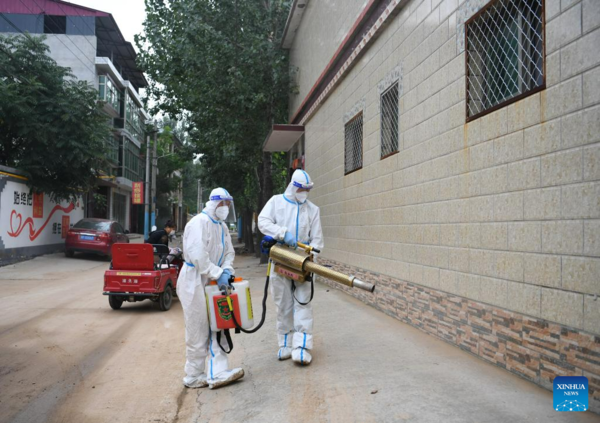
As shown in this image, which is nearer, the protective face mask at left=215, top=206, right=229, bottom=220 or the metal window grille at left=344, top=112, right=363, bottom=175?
the protective face mask at left=215, top=206, right=229, bottom=220

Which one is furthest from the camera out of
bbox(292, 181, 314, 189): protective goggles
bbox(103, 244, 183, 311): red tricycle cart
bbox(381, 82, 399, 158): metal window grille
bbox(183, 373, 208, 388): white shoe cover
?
bbox(103, 244, 183, 311): red tricycle cart

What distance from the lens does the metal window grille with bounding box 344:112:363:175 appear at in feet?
31.8

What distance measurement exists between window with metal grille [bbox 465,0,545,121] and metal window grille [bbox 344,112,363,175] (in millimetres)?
4190

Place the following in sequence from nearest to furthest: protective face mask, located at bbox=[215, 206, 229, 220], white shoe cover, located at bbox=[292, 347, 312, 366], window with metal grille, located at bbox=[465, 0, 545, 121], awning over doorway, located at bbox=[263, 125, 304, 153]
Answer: window with metal grille, located at bbox=[465, 0, 545, 121] → protective face mask, located at bbox=[215, 206, 229, 220] → white shoe cover, located at bbox=[292, 347, 312, 366] → awning over doorway, located at bbox=[263, 125, 304, 153]

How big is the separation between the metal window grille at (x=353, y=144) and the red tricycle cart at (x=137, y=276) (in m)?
3.95

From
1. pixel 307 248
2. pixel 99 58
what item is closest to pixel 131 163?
pixel 99 58

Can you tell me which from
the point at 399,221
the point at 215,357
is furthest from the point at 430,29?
the point at 215,357

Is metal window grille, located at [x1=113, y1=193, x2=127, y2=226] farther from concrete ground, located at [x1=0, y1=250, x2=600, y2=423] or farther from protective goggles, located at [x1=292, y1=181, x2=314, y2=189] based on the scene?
protective goggles, located at [x1=292, y1=181, x2=314, y2=189]

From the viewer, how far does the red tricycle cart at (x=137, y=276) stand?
8.88m

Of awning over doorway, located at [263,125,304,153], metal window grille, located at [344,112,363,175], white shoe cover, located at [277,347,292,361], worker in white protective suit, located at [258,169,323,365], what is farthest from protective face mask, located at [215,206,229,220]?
awning over doorway, located at [263,125,304,153]

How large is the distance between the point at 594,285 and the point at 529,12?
2.55 m

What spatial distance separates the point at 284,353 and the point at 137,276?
448 cm

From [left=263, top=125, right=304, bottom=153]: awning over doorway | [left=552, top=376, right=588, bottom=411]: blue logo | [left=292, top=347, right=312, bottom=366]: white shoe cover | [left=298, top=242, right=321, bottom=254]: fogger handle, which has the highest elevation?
[left=263, top=125, right=304, bottom=153]: awning over doorway

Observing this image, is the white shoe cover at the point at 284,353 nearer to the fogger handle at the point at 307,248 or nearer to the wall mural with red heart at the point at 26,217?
the fogger handle at the point at 307,248
